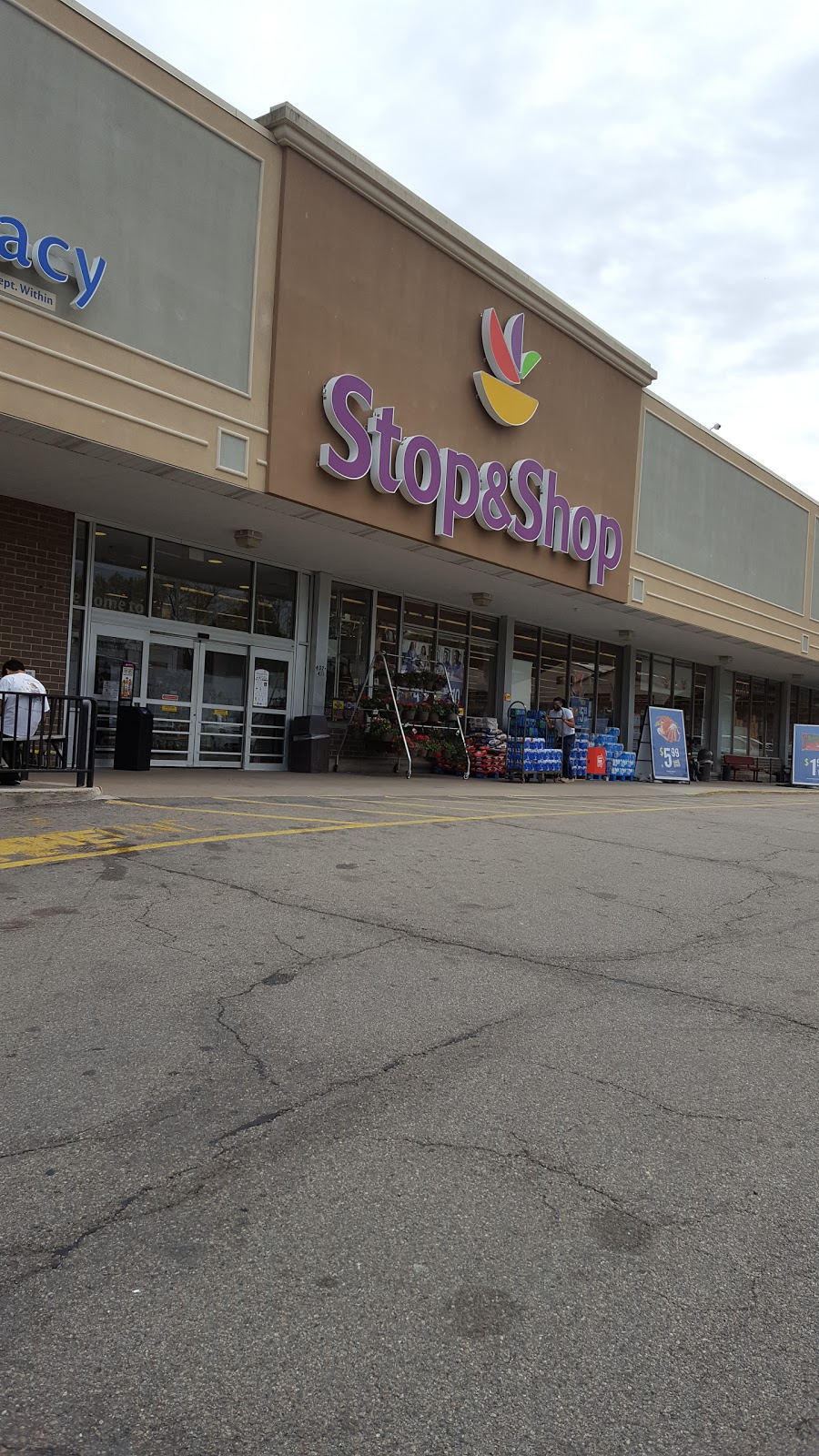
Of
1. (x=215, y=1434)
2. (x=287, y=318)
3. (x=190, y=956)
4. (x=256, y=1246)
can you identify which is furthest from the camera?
(x=287, y=318)

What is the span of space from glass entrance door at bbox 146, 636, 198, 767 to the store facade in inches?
2.3

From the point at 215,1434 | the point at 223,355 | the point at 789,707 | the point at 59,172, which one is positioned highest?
the point at 59,172

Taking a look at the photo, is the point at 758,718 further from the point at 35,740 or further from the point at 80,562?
the point at 35,740

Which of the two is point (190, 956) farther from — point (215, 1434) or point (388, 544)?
point (388, 544)

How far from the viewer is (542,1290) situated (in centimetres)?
259

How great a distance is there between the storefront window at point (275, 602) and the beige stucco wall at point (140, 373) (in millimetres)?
4823

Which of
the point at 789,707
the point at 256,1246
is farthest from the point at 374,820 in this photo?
the point at 789,707

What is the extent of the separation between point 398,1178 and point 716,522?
2631 cm

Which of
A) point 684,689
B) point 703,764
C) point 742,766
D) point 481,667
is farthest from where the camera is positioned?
point 684,689

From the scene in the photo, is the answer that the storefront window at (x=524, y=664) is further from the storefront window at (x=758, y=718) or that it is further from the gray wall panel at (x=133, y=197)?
the storefront window at (x=758, y=718)

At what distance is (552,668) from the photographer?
26.0 m

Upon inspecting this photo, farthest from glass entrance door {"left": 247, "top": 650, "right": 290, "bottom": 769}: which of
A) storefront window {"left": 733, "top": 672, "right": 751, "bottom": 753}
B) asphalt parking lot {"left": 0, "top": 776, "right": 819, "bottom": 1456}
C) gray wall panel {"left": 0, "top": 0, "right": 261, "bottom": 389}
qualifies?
storefront window {"left": 733, "top": 672, "right": 751, "bottom": 753}

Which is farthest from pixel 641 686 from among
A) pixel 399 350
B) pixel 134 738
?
pixel 134 738

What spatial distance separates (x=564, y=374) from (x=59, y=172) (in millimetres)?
11395
